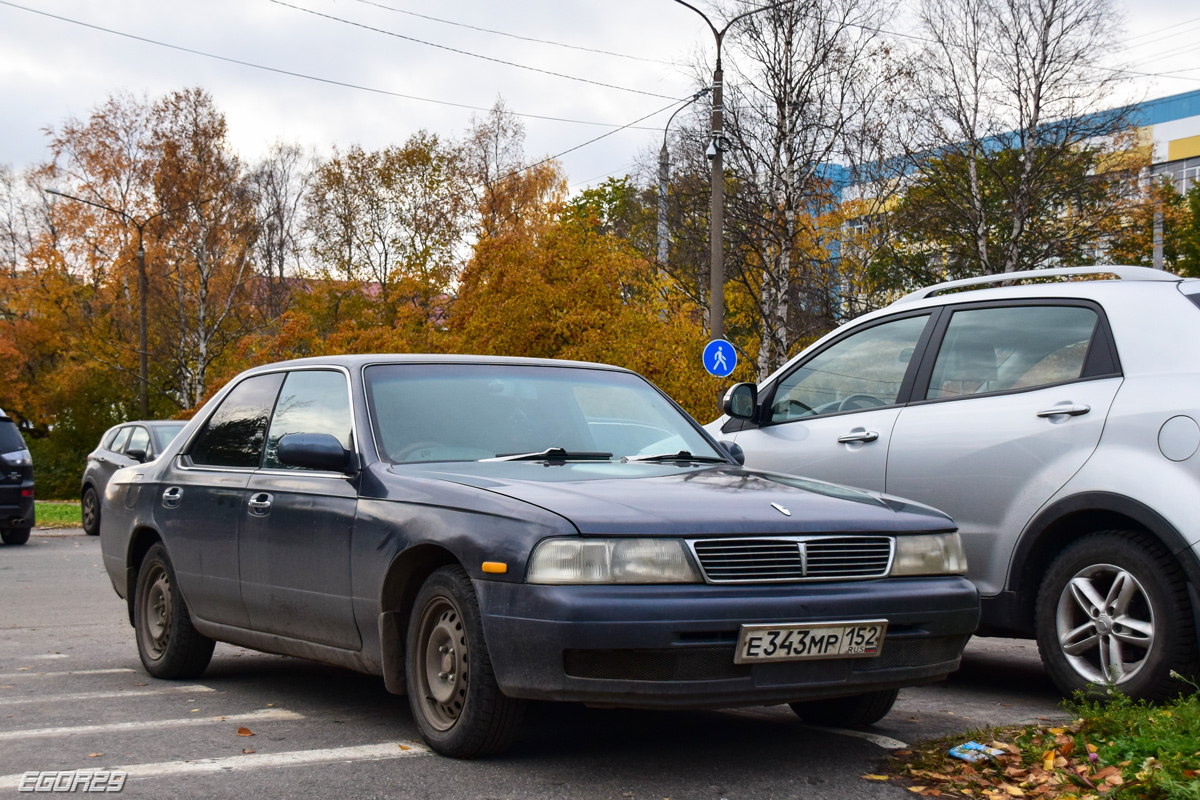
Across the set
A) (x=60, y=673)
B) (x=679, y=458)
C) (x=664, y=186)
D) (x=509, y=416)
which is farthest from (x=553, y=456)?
(x=664, y=186)

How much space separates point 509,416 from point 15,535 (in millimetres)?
15125

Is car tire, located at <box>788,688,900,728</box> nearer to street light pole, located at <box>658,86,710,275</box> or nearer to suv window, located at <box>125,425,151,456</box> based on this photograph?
suv window, located at <box>125,425,151,456</box>

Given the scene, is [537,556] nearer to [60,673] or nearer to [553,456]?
[553,456]

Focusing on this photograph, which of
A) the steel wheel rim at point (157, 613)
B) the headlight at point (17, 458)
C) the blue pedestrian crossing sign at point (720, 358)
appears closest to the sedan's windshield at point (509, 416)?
the steel wheel rim at point (157, 613)

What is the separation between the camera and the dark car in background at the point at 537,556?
13.8 ft

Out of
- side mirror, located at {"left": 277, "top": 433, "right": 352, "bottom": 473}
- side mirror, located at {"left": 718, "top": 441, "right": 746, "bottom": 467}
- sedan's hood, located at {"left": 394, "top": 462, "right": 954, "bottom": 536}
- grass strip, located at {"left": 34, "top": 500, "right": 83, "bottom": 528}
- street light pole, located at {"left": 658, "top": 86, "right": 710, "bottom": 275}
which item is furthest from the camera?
street light pole, located at {"left": 658, "top": 86, "right": 710, "bottom": 275}

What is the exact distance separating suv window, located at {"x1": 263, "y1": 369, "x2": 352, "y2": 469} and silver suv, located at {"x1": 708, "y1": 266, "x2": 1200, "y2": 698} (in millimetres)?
2282

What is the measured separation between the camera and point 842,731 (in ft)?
17.1

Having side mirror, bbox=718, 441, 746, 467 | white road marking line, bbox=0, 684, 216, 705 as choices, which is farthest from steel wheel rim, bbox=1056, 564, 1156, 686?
white road marking line, bbox=0, 684, 216, 705

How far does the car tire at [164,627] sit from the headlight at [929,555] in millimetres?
3619

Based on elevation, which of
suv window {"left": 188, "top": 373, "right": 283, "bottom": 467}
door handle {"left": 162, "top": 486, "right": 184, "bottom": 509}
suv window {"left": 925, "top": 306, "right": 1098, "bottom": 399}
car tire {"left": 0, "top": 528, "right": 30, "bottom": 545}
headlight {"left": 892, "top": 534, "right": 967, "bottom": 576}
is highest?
suv window {"left": 925, "top": 306, "right": 1098, "bottom": 399}

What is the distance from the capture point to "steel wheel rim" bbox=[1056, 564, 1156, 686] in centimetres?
529

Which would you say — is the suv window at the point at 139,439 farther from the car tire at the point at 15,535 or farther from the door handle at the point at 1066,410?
the door handle at the point at 1066,410

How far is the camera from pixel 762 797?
417 cm
